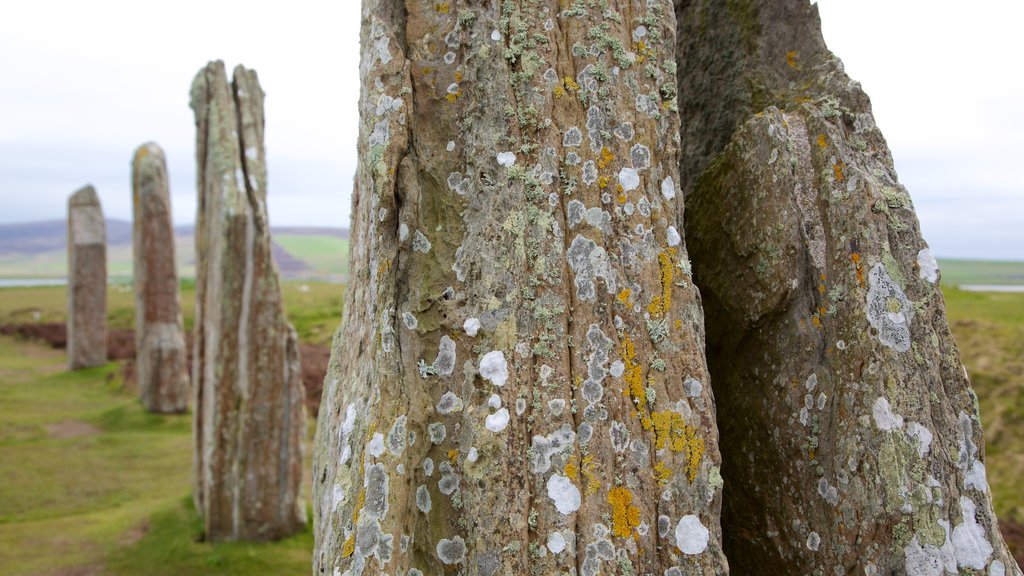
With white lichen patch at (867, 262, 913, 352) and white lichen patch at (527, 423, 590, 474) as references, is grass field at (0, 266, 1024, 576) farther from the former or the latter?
white lichen patch at (867, 262, 913, 352)

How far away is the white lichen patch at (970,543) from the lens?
9.27 ft

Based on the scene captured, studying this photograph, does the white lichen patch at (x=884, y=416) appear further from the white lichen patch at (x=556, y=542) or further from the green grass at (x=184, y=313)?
the green grass at (x=184, y=313)

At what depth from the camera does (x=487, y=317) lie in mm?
2879

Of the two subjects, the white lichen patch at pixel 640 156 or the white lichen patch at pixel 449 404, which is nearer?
the white lichen patch at pixel 449 404

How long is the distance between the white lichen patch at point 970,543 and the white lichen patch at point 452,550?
1992 mm

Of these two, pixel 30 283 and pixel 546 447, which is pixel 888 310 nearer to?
pixel 546 447

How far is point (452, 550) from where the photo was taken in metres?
2.77

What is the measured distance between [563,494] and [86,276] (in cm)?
1995

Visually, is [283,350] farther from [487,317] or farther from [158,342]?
[158,342]

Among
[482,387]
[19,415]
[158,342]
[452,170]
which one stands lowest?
[19,415]

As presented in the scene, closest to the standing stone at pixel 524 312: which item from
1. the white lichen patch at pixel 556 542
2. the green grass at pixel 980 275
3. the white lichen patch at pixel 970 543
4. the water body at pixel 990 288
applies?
the white lichen patch at pixel 556 542

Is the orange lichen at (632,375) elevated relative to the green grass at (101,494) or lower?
elevated

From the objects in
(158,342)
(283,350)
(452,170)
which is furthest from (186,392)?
(452,170)

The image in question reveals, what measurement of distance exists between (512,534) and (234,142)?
675cm
